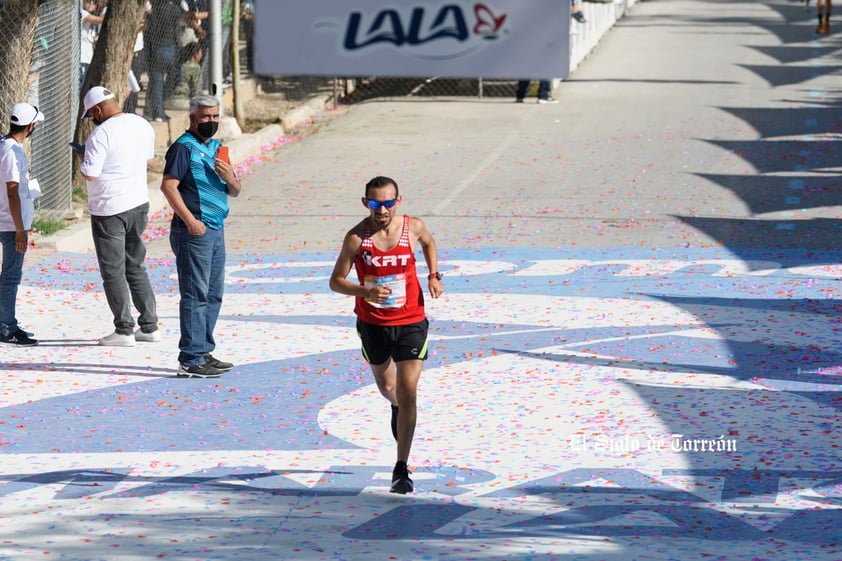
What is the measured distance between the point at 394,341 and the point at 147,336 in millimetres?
4195

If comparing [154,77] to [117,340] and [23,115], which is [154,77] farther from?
[117,340]

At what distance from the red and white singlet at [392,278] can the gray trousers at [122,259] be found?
11.8 ft

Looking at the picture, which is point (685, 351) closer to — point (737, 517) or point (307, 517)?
point (737, 517)

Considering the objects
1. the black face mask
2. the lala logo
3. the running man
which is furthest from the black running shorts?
the lala logo

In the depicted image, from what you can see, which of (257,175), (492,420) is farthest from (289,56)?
(257,175)

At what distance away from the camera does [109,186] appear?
10.2 m

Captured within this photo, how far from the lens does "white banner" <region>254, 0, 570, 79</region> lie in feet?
10.0

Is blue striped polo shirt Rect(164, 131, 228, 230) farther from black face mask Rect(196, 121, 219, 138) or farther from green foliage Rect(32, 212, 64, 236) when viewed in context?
green foliage Rect(32, 212, 64, 236)

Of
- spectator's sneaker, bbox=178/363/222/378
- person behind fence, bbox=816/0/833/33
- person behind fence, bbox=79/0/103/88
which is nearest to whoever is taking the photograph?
spectator's sneaker, bbox=178/363/222/378

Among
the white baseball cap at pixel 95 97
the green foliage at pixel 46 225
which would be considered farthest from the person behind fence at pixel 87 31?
the white baseball cap at pixel 95 97

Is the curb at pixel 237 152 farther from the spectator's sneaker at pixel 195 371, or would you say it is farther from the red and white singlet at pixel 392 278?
the red and white singlet at pixel 392 278

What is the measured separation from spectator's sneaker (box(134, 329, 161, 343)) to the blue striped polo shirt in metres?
1.64

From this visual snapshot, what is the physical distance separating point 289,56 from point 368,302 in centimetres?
421

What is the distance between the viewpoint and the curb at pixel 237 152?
583 inches
